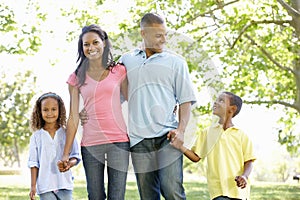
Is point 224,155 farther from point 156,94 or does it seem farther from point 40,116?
point 40,116

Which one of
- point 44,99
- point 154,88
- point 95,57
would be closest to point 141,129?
point 154,88

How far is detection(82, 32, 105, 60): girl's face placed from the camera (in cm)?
394

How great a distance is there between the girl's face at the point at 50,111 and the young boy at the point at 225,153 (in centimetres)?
102

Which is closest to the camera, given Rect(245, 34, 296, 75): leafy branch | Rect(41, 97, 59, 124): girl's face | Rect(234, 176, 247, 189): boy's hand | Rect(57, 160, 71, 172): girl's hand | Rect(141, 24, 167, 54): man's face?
Rect(141, 24, 167, 54): man's face

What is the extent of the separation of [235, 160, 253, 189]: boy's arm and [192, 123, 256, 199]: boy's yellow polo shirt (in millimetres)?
34

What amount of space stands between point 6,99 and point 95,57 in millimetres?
26447

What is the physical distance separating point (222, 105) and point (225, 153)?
378 millimetres

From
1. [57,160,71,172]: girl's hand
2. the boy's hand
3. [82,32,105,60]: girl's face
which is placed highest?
[82,32,105,60]: girl's face

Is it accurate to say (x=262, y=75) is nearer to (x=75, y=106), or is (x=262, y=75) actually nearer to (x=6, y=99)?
(x=75, y=106)

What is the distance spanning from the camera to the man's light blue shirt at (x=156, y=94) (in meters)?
3.83

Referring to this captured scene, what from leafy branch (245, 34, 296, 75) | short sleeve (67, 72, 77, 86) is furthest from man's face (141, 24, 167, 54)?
leafy branch (245, 34, 296, 75)

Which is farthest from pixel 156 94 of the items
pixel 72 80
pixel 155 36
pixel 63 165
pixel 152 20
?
pixel 63 165

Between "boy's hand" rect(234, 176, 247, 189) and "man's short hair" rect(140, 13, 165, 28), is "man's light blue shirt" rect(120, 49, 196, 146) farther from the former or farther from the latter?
"boy's hand" rect(234, 176, 247, 189)

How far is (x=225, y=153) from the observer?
4578 millimetres
